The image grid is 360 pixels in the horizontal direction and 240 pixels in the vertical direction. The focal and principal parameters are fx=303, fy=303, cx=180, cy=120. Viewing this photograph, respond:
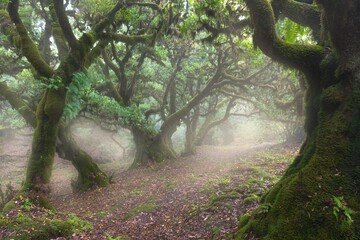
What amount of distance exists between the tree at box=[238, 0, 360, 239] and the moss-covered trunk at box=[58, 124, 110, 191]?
33.6 ft

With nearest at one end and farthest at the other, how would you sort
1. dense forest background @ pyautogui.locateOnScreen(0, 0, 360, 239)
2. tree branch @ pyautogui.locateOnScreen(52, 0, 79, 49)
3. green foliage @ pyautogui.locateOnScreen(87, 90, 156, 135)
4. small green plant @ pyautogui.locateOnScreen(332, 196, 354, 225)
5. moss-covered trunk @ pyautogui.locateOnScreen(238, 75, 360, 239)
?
1. small green plant @ pyautogui.locateOnScreen(332, 196, 354, 225)
2. moss-covered trunk @ pyautogui.locateOnScreen(238, 75, 360, 239)
3. dense forest background @ pyautogui.locateOnScreen(0, 0, 360, 239)
4. tree branch @ pyautogui.locateOnScreen(52, 0, 79, 49)
5. green foliage @ pyautogui.locateOnScreen(87, 90, 156, 135)

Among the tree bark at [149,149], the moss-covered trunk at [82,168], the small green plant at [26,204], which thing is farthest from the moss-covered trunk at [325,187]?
the tree bark at [149,149]

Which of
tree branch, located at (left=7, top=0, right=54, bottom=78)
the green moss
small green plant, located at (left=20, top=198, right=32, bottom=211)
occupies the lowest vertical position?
the green moss

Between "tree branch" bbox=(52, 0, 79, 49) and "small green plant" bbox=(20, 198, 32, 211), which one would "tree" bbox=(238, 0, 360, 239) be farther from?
"tree branch" bbox=(52, 0, 79, 49)

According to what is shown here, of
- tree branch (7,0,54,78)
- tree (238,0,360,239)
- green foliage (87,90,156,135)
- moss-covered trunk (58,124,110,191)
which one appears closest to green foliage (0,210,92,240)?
tree (238,0,360,239)

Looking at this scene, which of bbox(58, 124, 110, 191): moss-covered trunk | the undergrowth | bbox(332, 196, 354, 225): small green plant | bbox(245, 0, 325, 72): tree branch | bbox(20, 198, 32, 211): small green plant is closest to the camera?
bbox(332, 196, 354, 225): small green plant

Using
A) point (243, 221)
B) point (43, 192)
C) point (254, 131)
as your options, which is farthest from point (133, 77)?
point (254, 131)

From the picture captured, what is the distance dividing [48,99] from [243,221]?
26.9 feet

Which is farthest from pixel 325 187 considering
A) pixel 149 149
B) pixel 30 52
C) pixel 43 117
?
pixel 149 149

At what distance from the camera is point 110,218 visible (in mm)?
10406

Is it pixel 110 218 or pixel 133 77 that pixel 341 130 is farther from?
pixel 133 77

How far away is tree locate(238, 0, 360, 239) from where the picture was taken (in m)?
5.18

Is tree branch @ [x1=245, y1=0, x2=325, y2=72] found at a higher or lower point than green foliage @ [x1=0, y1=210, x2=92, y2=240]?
higher

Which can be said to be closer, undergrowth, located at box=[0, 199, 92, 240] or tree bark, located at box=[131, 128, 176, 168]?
undergrowth, located at box=[0, 199, 92, 240]
